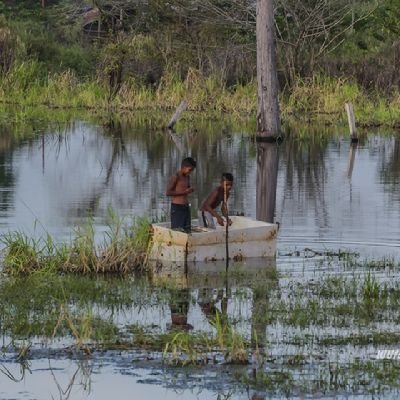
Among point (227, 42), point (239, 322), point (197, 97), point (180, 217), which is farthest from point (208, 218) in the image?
point (227, 42)

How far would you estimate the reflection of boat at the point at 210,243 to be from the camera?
15.5 m

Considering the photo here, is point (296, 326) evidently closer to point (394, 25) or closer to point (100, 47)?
point (394, 25)

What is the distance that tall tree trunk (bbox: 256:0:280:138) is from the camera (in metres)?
30.9

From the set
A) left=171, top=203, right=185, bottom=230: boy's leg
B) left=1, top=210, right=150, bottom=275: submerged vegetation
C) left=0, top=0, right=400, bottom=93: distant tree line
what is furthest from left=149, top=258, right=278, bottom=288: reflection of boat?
left=0, top=0, right=400, bottom=93: distant tree line

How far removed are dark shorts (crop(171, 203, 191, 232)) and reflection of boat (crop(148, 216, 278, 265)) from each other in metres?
0.12

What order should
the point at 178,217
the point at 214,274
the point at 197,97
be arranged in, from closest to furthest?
1. the point at 214,274
2. the point at 178,217
3. the point at 197,97

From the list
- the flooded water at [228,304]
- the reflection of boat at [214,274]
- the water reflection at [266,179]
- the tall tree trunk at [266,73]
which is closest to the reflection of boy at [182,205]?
the reflection of boat at [214,274]

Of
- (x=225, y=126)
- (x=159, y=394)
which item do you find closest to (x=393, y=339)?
(x=159, y=394)

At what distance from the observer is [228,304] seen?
45.0 ft

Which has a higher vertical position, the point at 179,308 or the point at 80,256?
the point at 80,256

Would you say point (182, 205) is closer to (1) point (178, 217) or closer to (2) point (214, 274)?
(1) point (178, 217)

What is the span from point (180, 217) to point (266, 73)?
1610cm

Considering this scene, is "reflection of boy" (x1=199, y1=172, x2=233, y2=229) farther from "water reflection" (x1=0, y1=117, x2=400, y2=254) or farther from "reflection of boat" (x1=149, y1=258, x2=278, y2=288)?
"water reflection" (x1=0, y1=117, x2=400, y2=254)

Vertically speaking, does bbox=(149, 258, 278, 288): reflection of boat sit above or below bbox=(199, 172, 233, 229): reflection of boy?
below
